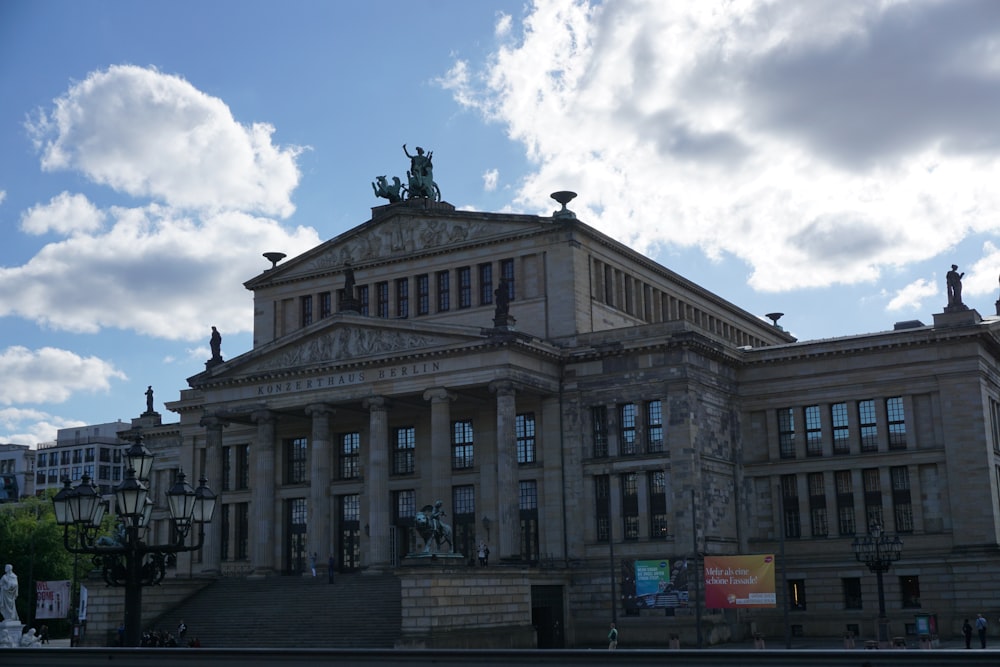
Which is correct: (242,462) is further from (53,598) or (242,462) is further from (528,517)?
(528,517)

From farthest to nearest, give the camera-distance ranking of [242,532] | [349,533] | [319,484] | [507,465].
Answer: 1. [242,532]
2. [349,533]
3. [319,484]
4. [507,465]

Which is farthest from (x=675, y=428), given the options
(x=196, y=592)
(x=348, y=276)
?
Answer: (x=196, y=592)

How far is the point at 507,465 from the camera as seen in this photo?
60250mm

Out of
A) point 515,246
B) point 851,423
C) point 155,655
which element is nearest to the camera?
point 155,655

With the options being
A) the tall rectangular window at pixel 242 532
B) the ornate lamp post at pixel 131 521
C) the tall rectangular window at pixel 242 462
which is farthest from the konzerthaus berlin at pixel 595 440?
the ornate lamp post at pixel 131 521

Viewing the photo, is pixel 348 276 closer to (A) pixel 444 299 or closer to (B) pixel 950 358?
(A) pixel 444 299

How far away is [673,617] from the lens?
193 ft

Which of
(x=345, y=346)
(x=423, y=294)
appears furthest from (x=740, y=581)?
(x=423, y=294)

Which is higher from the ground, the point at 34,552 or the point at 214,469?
the point at 214,469

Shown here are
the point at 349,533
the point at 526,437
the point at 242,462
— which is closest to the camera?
the point at 526,437

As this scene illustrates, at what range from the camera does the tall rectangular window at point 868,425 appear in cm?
6294

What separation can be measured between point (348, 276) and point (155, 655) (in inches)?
1678

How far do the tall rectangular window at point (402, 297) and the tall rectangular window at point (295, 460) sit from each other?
9454mm

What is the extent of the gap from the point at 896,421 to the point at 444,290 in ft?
84.2
